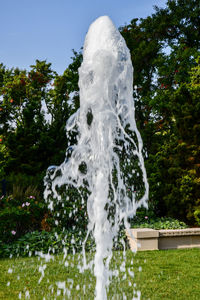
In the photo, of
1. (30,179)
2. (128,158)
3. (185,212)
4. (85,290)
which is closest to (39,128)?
(30,179)

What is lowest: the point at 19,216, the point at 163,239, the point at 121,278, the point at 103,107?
the point at 121,278

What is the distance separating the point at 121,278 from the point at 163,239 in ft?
9.13

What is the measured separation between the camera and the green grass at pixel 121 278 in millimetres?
4301

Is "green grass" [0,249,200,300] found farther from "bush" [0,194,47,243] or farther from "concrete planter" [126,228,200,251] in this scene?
"bush" [0,194,47,243]

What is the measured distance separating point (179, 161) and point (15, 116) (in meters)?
19.6

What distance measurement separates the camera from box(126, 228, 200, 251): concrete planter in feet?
23.9

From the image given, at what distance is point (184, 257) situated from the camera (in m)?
6.61

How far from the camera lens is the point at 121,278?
508 cm

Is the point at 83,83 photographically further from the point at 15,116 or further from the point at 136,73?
the point at 15,116

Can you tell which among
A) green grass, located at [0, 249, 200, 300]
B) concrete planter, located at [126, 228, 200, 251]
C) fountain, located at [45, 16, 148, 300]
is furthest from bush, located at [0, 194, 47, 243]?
fountain, located at [45, 16, 148, 300]

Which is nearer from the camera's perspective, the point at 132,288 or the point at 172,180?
the point at 132,288

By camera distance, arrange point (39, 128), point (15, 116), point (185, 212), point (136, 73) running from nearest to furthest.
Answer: point (185, 212)
point (39, 128)
point (136, 73)
point (15, 116)

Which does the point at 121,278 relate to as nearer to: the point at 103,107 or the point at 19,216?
the point at 103,107

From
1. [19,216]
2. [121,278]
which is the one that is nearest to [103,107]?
[121,278]
